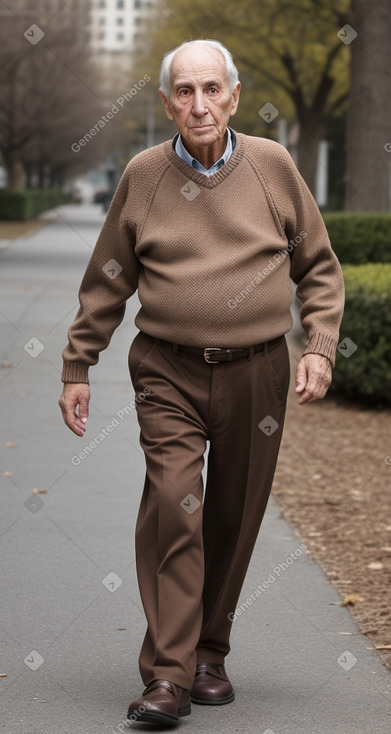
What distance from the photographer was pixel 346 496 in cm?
693

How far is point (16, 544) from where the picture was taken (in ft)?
19.2

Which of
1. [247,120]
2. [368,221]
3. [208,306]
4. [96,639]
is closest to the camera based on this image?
[208,306]

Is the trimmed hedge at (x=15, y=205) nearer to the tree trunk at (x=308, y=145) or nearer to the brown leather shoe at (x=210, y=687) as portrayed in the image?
the tree trunk at (x=308, y=145)

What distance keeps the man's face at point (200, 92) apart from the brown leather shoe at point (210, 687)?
158 cm

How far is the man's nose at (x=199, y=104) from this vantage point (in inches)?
143

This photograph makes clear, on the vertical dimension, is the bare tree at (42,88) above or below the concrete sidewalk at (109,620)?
below

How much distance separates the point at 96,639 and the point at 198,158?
1784mm

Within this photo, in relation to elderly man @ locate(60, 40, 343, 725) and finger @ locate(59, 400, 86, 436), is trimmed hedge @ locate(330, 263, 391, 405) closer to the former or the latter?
elderly man @ locate(60, 40, 343, 725)

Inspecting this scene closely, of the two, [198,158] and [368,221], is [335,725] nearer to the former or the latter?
[198,158]

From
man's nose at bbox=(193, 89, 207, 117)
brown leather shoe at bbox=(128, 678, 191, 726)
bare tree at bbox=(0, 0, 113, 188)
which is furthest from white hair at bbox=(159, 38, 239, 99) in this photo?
bare tree at bbox=(0, 0, 113, 188)

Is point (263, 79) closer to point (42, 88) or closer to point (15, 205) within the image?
point (42, 88)

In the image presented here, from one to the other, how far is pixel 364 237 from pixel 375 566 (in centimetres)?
Answer: 954

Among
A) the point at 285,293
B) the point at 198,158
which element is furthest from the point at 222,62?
the point at 285,293

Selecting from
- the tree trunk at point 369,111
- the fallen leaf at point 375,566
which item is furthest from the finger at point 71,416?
the tree trunk at point 369,111
